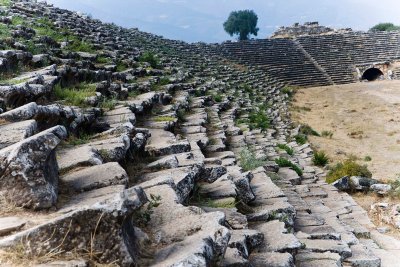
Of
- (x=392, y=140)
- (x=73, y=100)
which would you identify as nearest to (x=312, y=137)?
(x=392, y=140)

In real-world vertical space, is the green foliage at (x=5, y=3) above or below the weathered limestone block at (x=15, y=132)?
above

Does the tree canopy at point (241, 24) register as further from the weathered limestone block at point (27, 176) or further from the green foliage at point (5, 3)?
the weathered limestone block at point (27, 176)

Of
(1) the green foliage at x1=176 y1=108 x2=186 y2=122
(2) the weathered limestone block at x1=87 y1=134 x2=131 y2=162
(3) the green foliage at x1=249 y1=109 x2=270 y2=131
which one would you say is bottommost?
(3) the green foliage at x1=249 y1=109 x2=270 y2=131

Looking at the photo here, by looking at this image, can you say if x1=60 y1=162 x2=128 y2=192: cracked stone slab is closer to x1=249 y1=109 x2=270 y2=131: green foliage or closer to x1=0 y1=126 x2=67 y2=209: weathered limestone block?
x1=0 y1=126 x2=67 y2=209: weathered limestone block

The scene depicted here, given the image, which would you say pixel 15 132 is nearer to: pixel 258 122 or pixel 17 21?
pixel 17 21

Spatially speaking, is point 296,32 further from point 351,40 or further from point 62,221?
point 62,221

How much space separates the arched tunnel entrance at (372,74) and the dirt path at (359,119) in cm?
435

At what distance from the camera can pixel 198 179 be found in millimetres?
6367

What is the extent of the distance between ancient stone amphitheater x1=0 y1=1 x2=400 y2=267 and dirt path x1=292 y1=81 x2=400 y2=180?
5164 millimetres

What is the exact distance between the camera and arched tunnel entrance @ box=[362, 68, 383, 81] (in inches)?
1829

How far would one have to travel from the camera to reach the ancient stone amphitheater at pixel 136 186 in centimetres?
322

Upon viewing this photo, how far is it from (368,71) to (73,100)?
1718 inches

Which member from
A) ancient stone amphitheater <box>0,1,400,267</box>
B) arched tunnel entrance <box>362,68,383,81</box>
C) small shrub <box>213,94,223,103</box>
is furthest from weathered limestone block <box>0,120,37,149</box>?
arched tunnel entrance <box>362,68,383,81</box>

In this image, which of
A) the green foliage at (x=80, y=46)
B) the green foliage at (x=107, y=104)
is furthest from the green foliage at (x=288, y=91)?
the green foliage at (x=107, y=104)
